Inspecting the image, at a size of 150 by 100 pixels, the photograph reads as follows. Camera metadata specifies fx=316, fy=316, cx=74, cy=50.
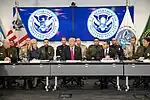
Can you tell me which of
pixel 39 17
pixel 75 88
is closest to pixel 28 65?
pixel 75 88

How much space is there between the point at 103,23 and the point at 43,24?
2059mm

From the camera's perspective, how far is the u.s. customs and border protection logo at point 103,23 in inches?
423

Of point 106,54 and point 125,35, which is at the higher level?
point 125,35

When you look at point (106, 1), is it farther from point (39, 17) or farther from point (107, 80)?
point (107, 80)

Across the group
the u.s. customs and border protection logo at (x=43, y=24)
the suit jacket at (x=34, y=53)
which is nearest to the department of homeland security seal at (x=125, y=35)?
the u.s. customs and border protection logo at (x=43, y=24)

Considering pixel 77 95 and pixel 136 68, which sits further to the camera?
pixel 136 68

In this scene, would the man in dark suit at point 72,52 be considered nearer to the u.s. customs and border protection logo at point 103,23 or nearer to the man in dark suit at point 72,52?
the man in dark suit at point 72,52

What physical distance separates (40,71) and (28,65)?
337 millimetres

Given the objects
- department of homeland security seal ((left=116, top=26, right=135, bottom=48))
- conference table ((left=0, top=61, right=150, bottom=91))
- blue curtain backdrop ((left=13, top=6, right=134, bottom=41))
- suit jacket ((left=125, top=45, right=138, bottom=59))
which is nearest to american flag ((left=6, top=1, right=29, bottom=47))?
blue curtain backdrop ((left=13, top=6, right=134, bottom=41))

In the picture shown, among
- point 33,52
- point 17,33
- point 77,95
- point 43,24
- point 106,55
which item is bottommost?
point 77,95

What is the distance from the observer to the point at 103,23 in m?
10.8

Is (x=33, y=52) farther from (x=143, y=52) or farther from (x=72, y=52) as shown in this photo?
(x=143, y=52)

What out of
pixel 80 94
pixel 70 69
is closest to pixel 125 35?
pixel 70 69

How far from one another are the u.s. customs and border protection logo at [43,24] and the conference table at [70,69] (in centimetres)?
303
